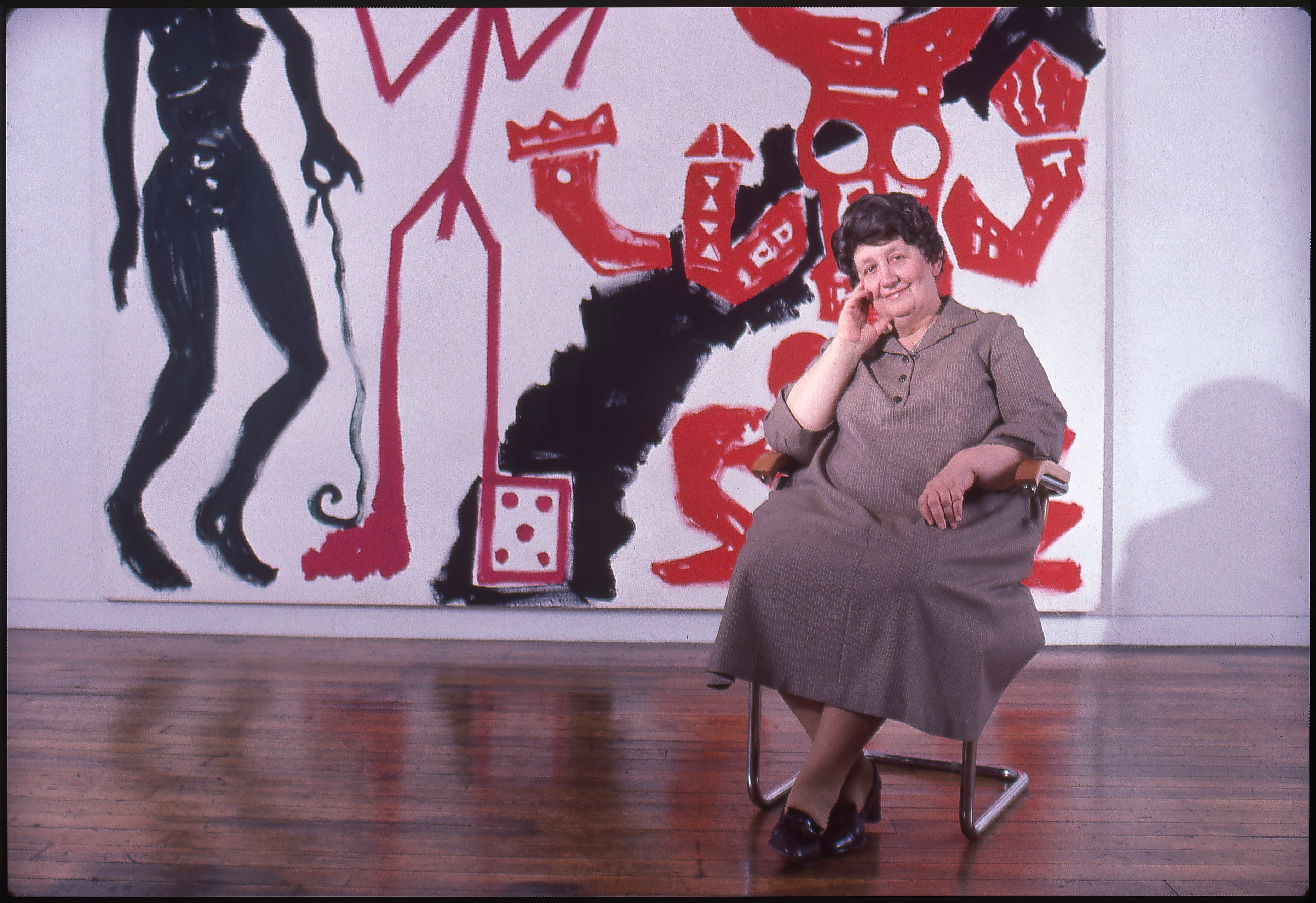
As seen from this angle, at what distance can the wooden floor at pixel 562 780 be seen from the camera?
4.58ft

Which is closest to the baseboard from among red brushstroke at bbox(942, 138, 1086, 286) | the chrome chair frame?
the chrome chair frame

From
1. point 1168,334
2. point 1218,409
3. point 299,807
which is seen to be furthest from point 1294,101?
point 299,807

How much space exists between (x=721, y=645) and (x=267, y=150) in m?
2.38

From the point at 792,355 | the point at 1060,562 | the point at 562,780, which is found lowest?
the point at 562,780

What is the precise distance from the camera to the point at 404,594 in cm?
289

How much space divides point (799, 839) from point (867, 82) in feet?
7.80

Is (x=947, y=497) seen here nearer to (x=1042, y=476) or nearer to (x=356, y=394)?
(x=1042, y=476)

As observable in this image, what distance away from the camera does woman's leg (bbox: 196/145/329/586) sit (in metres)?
2.88

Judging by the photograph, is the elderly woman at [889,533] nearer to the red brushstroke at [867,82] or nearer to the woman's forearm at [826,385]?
the woman's forearm at [826,385]

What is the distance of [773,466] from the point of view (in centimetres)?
171

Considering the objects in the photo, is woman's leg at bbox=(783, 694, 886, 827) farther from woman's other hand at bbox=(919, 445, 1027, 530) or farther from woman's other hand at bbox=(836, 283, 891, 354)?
woman's other hand at bbox=(836, 283, 891, 354)

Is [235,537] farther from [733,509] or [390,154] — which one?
[733,509]

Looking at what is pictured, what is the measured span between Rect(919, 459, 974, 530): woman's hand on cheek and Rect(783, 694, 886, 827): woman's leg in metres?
0.35

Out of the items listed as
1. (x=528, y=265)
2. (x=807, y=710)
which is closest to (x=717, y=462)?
(x=528, y=265)
